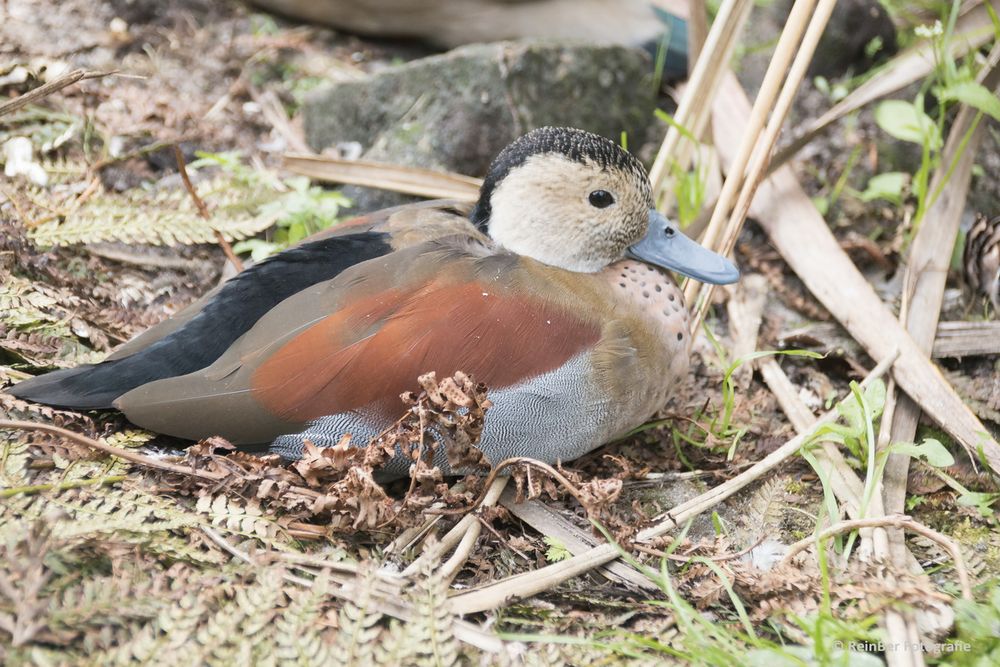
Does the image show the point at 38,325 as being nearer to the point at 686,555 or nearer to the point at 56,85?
the point at 56,85

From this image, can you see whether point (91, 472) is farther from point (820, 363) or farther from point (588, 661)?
point (820, 363)

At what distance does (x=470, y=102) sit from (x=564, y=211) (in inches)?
52.3

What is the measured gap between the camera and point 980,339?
9.78 feet

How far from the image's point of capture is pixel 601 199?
261 cm

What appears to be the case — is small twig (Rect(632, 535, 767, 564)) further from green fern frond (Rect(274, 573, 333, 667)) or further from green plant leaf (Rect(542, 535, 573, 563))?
green fern frond (Rect(274, 573, 333, 667))

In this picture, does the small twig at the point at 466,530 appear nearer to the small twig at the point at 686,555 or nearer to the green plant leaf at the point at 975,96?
the small twig at the point at 686,555

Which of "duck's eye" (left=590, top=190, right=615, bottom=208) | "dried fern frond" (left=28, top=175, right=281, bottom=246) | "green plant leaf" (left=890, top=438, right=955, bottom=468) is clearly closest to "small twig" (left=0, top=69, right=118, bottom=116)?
"dried fern frond" (left=28, top=175, right=281, bottom=246)

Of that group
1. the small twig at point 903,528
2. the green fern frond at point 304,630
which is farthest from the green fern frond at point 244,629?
the small twig at point 903,528

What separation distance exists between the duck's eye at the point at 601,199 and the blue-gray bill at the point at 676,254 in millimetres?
174

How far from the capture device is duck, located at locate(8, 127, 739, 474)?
7.46ft

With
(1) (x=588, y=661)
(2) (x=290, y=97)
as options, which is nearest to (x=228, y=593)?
(1) (x=588, y=661)

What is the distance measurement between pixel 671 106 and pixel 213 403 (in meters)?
2.86

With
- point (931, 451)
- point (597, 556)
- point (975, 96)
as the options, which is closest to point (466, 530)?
point (597, 556)

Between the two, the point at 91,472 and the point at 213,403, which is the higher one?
the point at 213,403
